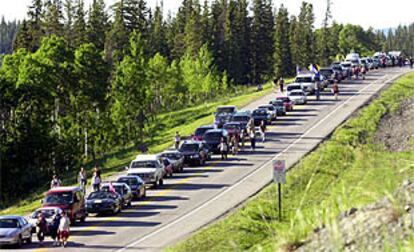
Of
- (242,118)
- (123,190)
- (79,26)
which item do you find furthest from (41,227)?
(79,26)

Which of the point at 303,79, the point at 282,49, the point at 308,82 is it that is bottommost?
the point at 308,82

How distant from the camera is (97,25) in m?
116

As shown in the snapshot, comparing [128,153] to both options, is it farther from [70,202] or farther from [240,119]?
[70,202]

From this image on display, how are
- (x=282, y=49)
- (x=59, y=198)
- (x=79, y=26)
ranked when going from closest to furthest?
1. (x=59, y=198)
2. (x=79, y=26)
3. (x=282, y=49)

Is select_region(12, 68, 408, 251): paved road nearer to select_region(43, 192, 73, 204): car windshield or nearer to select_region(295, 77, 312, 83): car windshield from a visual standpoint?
select_region(43, 192, 73, 204): car windshield

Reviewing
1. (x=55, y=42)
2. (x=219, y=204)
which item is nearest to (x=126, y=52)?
(x=55, y=42)

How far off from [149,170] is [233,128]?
14453 millimetres

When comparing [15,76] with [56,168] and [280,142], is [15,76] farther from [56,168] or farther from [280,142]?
[280,142]

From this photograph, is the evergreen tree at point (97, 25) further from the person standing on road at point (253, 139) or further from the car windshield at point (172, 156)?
the car windshield at point (172, 156)

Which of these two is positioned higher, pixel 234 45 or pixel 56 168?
pixel 234 45

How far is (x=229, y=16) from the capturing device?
138m

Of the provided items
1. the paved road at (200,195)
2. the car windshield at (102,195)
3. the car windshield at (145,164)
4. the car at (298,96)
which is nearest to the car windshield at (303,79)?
the car at (298,96)

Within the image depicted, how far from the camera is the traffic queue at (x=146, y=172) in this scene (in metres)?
31.6

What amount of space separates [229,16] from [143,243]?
109851 mm
